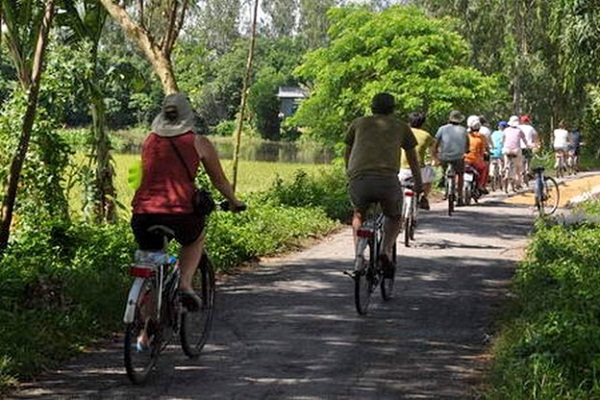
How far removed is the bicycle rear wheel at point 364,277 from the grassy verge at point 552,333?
129 cm

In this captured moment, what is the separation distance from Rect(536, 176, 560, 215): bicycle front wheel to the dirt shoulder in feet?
19.4

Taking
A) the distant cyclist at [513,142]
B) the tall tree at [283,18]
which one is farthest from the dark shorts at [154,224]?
the tall tree at [283,18]

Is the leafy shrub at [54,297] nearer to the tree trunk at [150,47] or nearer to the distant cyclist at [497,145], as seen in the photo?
the tree trunk at [150,47]

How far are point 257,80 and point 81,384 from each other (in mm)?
88205

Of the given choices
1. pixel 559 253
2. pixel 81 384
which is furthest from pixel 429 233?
pixel 81 384

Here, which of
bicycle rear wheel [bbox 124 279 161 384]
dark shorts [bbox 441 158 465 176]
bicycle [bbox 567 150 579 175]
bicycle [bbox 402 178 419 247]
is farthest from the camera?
bicycle [bbox 567 150 579 175]

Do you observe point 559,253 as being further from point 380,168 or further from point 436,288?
point 380,168

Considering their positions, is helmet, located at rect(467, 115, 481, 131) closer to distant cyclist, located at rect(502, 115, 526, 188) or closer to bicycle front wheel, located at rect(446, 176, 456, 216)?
bicycle front wheel, located at rect(446, 176, 456, 216)

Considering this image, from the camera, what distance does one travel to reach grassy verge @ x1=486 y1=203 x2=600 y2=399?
5797mm

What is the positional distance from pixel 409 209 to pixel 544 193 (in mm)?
5952

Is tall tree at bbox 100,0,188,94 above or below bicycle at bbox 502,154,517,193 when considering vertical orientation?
above

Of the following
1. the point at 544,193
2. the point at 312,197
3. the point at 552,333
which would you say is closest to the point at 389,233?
the point at 552,333

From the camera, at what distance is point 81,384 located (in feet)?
20.6

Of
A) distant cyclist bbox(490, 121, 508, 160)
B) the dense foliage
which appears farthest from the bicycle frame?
the dense foliage
